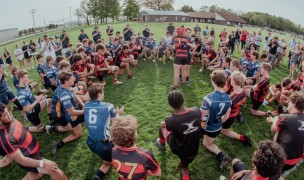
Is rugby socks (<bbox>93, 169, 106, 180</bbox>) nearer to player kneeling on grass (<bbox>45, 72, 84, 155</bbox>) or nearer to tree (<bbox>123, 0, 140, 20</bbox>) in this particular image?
player kneeling on grass (<bbox>45, 72, 84, 155</bbox>)

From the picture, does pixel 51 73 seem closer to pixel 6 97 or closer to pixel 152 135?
pixel 6 97

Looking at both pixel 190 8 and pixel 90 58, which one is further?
pixel 190 8

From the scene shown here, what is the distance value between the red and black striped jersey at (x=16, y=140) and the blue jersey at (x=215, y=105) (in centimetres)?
345

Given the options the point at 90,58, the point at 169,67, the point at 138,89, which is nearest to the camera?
the point at 138,89

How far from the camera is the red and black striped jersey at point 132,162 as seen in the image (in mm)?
2906

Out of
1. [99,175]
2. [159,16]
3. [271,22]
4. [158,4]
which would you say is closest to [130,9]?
[159,16]

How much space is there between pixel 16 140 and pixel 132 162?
82.9 inches

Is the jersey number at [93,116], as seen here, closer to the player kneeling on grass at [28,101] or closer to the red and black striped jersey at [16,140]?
the red and black striped jersey at [16,140]

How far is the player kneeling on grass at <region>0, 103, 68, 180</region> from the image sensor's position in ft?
11.0

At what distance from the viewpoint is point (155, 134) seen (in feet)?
19.3

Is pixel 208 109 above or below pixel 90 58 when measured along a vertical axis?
below

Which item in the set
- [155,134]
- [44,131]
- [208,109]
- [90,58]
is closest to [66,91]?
[44,131]

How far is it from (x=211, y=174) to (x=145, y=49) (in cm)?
1046

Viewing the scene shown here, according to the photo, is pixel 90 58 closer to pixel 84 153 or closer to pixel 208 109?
pixel 84 153
